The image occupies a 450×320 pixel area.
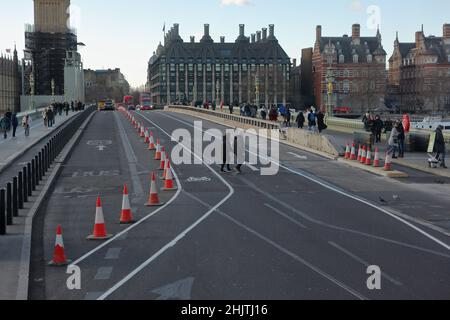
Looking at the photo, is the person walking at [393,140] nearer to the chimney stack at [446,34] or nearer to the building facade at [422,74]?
the building facade at [422,74]

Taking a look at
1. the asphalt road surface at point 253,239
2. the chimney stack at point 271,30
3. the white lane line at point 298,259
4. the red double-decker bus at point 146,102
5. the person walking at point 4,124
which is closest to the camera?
the white lane line at point 298,259

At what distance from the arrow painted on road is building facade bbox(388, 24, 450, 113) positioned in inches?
3703

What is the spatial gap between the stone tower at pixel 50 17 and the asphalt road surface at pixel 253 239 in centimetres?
11550

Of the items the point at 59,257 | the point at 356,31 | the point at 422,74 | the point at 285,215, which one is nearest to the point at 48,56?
the point at 356,31

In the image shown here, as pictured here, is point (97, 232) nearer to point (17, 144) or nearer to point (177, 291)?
point (177, 291)

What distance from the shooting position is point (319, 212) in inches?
624

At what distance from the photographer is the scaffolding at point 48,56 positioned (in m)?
126

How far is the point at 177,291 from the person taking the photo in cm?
909

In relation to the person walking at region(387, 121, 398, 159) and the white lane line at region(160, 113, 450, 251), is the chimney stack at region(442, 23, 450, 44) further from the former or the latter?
the white lane line at region(160, 113, 450, 251)

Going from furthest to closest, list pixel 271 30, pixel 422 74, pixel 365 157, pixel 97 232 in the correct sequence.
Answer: pixel 271 30 < pixel 422 74 < pixel 365 157 < pixel 97 232

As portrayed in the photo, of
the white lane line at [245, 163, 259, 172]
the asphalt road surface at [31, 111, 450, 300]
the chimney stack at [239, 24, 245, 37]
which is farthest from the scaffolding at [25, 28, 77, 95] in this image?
the asphalt road surface at [31, 111, 450, 300]

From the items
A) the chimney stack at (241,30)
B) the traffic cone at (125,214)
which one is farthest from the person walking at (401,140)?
the chimney stack at (241,30)

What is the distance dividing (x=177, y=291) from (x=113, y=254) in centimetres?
278

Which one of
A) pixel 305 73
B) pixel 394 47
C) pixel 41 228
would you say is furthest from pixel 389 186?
pixel 305 73
